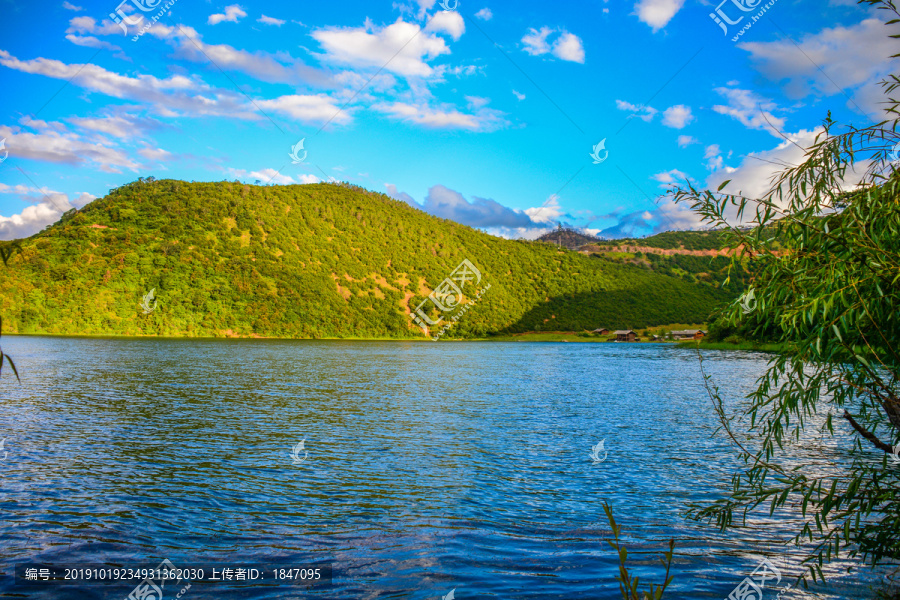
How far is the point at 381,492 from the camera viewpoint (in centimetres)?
1272

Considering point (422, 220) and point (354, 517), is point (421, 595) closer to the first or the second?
point (354, 517)

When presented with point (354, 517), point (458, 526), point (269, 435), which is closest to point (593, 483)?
point (458, 526)

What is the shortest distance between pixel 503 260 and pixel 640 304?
4586cm
